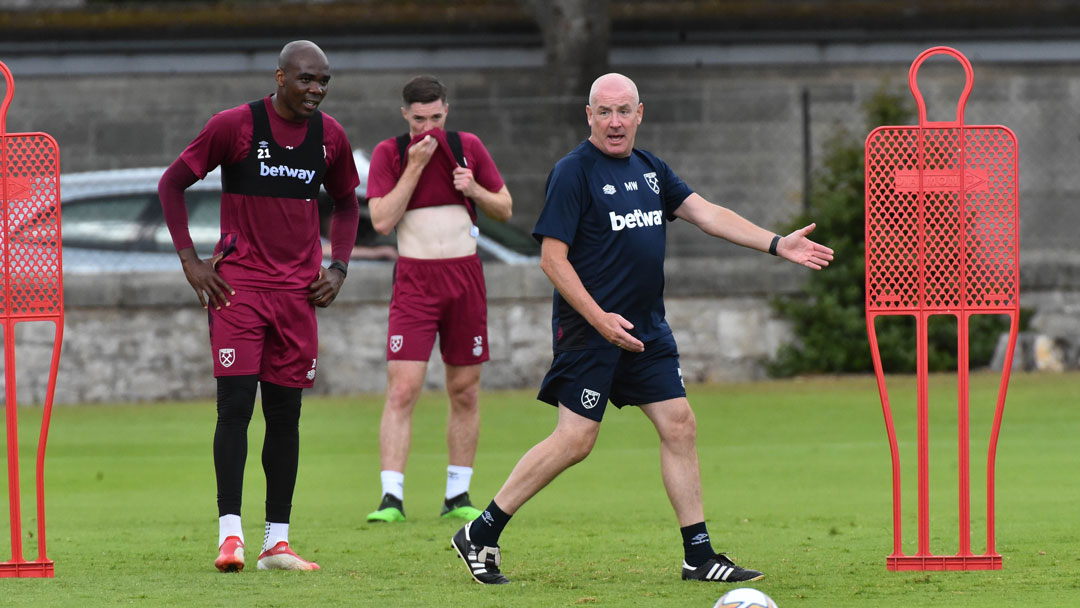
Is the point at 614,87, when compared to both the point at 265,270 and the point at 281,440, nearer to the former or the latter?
the point at 265,270

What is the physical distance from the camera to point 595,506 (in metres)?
8.47

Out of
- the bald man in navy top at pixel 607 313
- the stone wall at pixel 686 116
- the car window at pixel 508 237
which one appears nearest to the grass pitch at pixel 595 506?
the bald man in navy top at pixel 607 313

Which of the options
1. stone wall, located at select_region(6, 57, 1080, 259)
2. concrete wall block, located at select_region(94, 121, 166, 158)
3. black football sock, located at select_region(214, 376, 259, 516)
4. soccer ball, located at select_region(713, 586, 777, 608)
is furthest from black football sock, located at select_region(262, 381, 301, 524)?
concrete wall block, located at select_region(94, 121, 166, 158)

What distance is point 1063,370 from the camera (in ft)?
48.8

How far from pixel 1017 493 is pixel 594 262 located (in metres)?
3.59

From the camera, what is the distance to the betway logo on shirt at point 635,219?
19.7 feet

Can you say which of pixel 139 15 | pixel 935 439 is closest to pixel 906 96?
pixel 935 439

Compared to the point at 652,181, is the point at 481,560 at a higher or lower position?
lower

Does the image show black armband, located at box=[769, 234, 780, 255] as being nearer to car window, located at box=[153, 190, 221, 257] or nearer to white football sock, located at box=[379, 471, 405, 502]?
white football sock, located at box=[379, 471, 405, 502]

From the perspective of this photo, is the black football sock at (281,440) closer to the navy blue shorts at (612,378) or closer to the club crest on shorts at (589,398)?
the navy blue shorts at (612,378)

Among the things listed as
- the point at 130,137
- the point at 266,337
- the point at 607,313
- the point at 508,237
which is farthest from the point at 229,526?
the point at 130,137

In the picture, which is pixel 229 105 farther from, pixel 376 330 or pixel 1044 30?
pixel 1044 30

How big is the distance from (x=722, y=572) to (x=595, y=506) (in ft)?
8.76

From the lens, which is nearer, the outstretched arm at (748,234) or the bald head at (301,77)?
the outstretched arm at (748,234)
